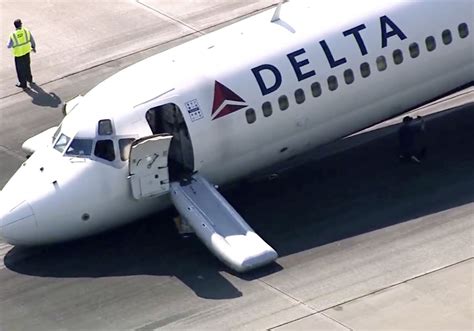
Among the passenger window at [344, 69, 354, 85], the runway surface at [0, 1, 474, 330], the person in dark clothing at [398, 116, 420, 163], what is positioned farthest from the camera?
the person in dark clothing at [398, 116, 420, 163]

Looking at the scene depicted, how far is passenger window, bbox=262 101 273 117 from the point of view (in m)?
30.4

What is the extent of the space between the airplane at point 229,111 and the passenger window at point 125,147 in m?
0.02

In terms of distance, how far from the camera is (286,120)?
3073 cm

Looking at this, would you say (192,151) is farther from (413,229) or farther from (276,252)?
(413,229)

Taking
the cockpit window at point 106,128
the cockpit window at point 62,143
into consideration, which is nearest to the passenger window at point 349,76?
the cockpit window at point 106,128

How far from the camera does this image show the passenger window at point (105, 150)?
29.5 m

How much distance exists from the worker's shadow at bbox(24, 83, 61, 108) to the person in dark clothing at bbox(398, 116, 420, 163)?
9731 mm

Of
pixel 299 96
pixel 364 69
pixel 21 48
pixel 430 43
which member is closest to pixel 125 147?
pixel 299 96

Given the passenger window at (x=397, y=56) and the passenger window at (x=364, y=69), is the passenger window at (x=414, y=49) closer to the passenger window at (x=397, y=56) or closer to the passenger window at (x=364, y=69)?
the passenger window at (x=397, y=56)

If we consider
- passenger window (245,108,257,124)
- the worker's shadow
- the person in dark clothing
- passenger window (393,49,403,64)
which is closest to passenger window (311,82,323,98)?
passenger window (245,108,257,124)

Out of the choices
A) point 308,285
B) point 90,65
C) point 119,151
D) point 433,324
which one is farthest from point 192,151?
point 90,65

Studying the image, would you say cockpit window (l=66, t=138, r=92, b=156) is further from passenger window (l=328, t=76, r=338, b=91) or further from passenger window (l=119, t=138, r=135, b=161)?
passenger window (l=328, t=76, r=338, b=91)

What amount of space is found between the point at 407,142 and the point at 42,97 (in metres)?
10.6

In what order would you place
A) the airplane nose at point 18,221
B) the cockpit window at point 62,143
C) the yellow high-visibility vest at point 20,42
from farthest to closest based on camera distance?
the yellow high-visibility vest at point 20,42 → the cockpit window at point 62,143 → the airplane nose at point 18,221
